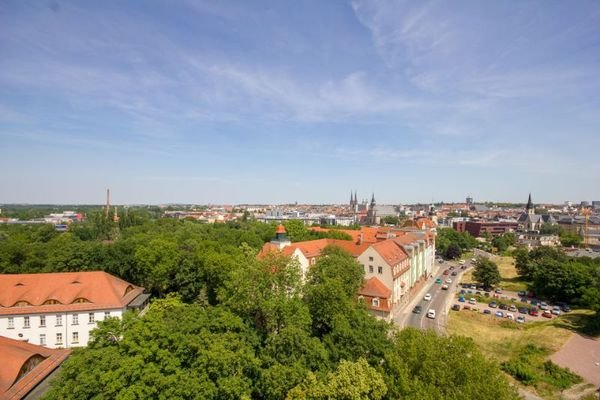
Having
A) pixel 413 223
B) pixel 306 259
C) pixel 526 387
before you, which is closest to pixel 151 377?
pixel 526 387

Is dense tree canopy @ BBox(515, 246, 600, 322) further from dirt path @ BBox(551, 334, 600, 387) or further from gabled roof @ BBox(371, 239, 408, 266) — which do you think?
gabled roof @ BBox(371, 239, 408, 266)

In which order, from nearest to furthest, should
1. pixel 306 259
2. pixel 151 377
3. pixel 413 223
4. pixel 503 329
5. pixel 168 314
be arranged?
pixel 151 377, pixel 168 314, pixel 503 329, pixel 306 259, pixel 413 223

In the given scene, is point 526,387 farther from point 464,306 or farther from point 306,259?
point 306,259

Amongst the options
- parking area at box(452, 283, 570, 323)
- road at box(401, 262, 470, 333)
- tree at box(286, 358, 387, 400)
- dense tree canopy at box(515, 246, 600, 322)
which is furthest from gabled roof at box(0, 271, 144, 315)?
dense tree canopy at box(515, 246, 600, 322)

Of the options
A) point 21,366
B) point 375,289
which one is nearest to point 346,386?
point 21,366

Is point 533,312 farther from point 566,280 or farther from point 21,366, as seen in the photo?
point 21,366

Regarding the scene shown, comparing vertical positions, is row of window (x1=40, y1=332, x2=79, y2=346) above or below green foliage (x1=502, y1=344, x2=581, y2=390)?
above
